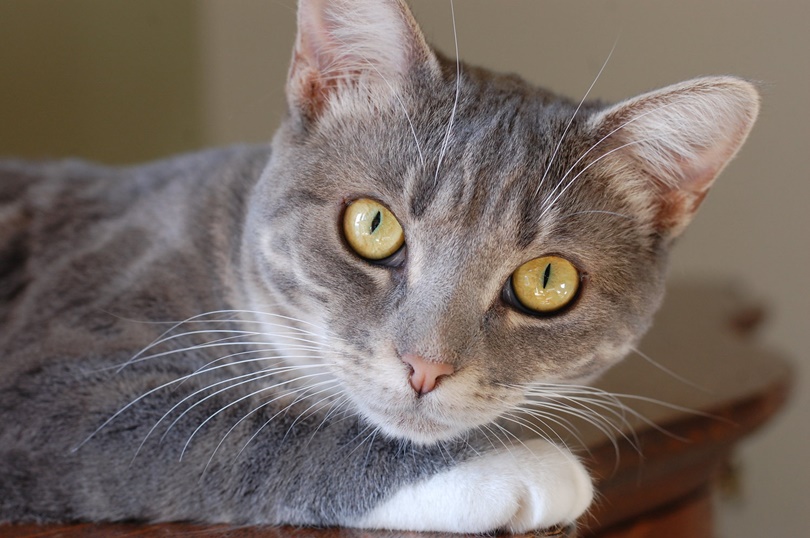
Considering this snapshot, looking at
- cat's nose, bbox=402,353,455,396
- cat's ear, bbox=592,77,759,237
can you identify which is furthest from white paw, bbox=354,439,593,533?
cat's ear, bbox=592,77,759,237

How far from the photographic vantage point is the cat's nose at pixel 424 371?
3.24ft

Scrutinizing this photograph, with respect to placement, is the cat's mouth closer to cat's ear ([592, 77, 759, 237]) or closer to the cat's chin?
the cat's chin

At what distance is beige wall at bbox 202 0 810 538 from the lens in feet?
7.52

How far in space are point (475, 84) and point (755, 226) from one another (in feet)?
5.58

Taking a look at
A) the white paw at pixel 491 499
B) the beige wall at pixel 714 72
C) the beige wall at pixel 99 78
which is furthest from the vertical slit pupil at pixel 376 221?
the beige wall at pixel 99 78

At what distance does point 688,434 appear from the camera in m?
1.40

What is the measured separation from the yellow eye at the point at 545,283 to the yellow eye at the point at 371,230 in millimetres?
184

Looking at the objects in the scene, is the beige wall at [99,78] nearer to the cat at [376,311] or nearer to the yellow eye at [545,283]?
the cat at [376,311]

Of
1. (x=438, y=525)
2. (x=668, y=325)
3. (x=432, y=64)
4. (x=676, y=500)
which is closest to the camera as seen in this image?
(x=438, y=525)

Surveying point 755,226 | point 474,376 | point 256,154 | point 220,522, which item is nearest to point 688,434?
point 474,376

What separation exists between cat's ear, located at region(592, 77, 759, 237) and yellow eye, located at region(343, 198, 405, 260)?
36 cm

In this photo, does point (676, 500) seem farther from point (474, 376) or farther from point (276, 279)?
point (276, 279)

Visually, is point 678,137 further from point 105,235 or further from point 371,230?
point 105,235

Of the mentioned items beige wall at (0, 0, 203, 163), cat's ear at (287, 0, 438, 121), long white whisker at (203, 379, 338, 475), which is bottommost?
beige wall at (0, 0, 203, 163)
